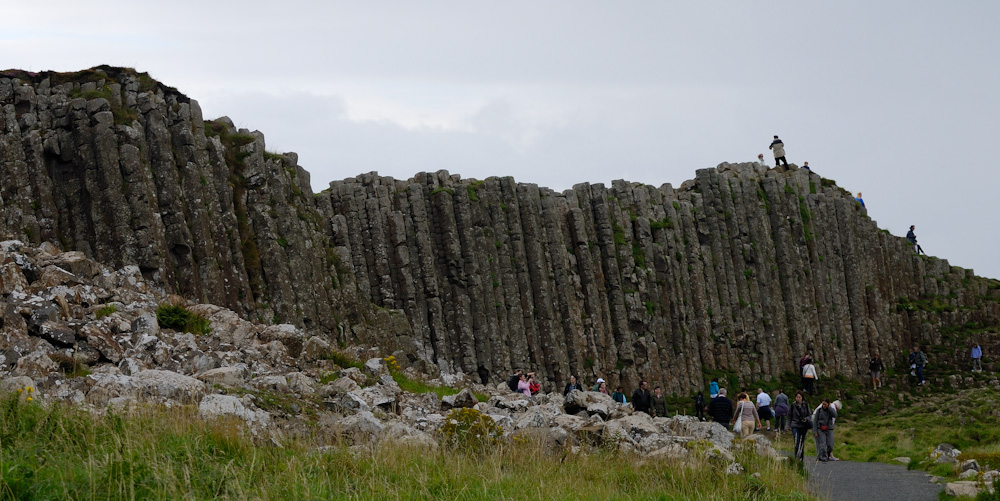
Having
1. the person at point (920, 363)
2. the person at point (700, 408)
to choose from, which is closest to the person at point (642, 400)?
the person at point (700, 408)

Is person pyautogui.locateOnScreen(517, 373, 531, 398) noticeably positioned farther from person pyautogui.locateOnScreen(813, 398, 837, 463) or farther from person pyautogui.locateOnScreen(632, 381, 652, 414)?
person pyautogui.locateOnScreen(813, 398, 837, 463)

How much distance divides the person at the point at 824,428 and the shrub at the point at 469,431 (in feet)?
32.3

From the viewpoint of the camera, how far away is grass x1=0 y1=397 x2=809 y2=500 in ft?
33.8

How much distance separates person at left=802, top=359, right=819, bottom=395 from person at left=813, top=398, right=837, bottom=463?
61.2 ft

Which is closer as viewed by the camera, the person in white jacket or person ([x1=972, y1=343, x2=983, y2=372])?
the person in white jacket

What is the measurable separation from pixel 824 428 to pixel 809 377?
1993 centimetres

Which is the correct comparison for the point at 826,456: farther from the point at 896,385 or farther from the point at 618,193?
the point at 896,385

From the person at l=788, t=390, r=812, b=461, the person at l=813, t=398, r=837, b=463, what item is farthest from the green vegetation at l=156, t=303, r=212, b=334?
the person at l=813, t=398, r=837, b=463

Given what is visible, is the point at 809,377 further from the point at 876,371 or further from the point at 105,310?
the point at 105,310

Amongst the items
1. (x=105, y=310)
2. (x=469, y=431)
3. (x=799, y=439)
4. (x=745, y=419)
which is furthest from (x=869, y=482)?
(x=105, y=310)

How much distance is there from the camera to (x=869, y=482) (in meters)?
19.6

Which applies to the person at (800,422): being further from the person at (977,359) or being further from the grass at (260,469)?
the person at (977,359)

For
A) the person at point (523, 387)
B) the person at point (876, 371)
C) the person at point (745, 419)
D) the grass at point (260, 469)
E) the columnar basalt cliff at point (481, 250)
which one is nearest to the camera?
the grass at point (260, 469)

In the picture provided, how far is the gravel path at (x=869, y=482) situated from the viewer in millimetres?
17531
